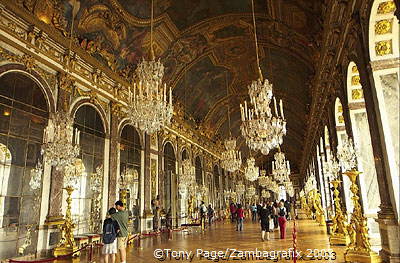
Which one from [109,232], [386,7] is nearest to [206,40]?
[386,7]

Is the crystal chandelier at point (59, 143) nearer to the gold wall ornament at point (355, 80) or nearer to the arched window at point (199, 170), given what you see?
the gold wall ornament at point (355, 80)

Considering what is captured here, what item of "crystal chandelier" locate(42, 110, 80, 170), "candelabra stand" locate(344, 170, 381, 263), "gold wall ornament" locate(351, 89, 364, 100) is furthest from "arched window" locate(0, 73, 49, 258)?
"gold wall ornament" locate(351, 89, 364, 100)

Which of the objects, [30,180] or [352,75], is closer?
[30,180]

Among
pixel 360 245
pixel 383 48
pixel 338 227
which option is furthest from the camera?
pixel 338 227

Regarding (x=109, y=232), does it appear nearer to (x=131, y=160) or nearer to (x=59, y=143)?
(x=59, y=143)

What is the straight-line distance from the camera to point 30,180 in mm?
7137

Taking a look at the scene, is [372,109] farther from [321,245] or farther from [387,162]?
[321,245]

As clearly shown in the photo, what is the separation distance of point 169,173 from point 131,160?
4399mm

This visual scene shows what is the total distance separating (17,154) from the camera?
6891mm

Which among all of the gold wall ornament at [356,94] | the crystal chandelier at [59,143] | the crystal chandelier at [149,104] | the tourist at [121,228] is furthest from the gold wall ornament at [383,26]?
the crystal chandelier at [59,143]

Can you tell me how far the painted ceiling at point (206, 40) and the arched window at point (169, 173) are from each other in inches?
129

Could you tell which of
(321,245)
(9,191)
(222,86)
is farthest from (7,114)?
(222,86)

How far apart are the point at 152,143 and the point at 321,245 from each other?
9111 millimetres

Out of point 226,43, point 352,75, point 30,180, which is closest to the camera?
point 30,180
